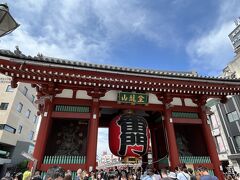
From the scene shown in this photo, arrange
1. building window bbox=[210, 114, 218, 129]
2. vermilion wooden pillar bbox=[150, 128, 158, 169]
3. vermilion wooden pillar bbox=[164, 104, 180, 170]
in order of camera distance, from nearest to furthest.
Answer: vermilion wooden pillar bbox=[164, 104, 180, 170], vermilion wooden pillar bbox=[150, 128, 158, 169], building window bbox=[210, 114, 218, 129]

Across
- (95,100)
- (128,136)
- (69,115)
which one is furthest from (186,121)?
(69,115)

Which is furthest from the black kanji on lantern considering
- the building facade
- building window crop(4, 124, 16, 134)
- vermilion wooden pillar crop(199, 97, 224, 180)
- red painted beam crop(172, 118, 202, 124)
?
building window crop(4, 124, 16, 134)

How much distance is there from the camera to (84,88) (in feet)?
28.9

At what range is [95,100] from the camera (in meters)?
8.75

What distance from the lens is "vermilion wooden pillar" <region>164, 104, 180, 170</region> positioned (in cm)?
834

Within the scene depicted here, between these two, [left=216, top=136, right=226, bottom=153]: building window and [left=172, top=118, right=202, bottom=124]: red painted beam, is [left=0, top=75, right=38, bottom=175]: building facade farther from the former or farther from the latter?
[left=216, top=136, right=226, bottom=153]: building window

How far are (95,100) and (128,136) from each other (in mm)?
2368

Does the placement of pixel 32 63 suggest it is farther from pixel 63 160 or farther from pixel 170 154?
pixel 170 154

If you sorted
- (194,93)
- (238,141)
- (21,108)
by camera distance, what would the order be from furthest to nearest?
(21,108) < (238,141) < (194,93)

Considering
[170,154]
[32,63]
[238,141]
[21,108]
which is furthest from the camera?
[21,108]

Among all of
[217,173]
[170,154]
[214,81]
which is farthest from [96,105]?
[217,173]

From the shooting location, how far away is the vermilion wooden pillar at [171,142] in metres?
8.34

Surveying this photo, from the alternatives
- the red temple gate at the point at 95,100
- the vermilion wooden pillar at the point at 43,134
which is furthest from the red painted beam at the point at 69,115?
the vermilion wooden pillar at the point at 43,134

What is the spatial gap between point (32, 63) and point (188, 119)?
819cm
